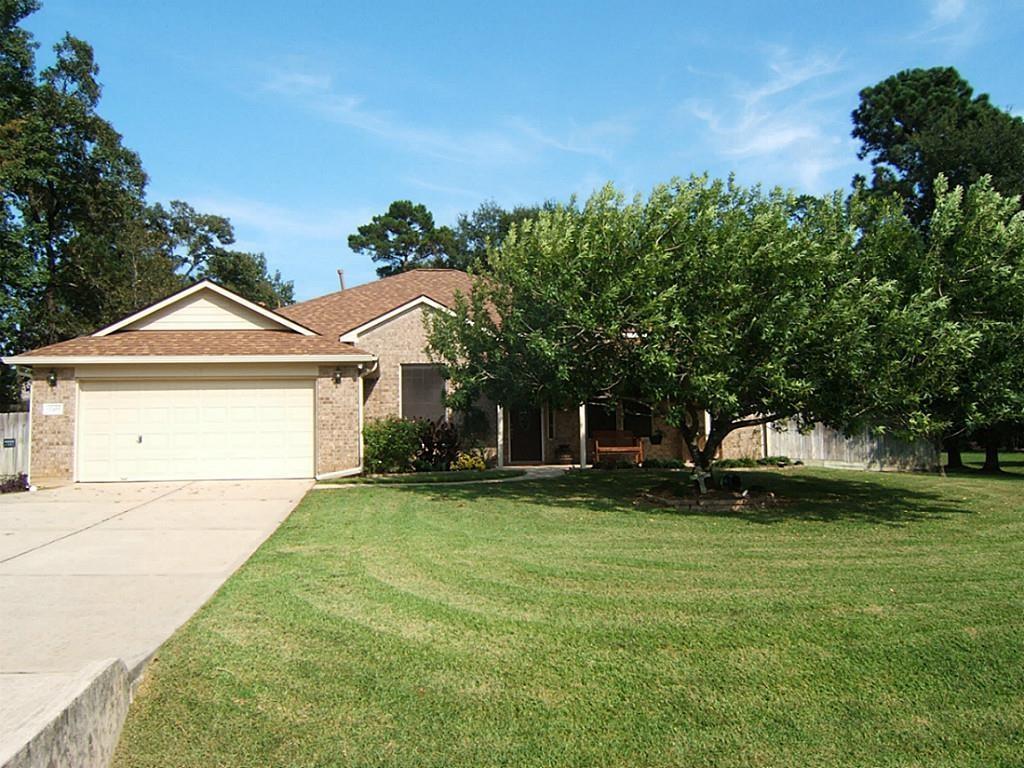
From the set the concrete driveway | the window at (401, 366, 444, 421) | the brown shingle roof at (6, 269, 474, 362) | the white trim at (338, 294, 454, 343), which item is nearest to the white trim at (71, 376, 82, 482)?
the brown shingle roof at (6, 269, 474, 362)

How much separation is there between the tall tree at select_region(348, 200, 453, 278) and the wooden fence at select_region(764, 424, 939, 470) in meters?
33.8

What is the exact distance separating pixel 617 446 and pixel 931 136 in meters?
18.1

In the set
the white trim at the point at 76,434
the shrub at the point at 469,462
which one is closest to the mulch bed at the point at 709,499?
the shrub at the point at 469,462

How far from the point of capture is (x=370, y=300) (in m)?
21.2

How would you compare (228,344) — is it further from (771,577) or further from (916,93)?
(916,93)

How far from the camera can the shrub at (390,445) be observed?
1609cm

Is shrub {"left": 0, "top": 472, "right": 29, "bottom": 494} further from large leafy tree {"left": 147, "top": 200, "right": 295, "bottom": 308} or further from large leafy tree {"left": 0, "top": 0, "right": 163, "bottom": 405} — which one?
large leafy tree {"left": 147, "top": 200, "right": 295, "bottom": 308}

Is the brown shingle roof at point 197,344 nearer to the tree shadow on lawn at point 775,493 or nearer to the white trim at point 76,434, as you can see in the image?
the white trim at point 76,434

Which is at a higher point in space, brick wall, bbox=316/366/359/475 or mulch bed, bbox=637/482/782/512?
brick wall, bbox=316/366/359/475

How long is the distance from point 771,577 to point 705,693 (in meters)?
2.61

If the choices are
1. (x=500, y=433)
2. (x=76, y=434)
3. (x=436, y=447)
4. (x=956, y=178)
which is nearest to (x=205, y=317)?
(x=76, y=434)

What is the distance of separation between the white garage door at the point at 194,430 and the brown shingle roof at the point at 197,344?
→ 0.67 metres

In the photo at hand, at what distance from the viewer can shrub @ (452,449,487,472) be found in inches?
682

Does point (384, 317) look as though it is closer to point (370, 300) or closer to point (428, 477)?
point (370, 300)
